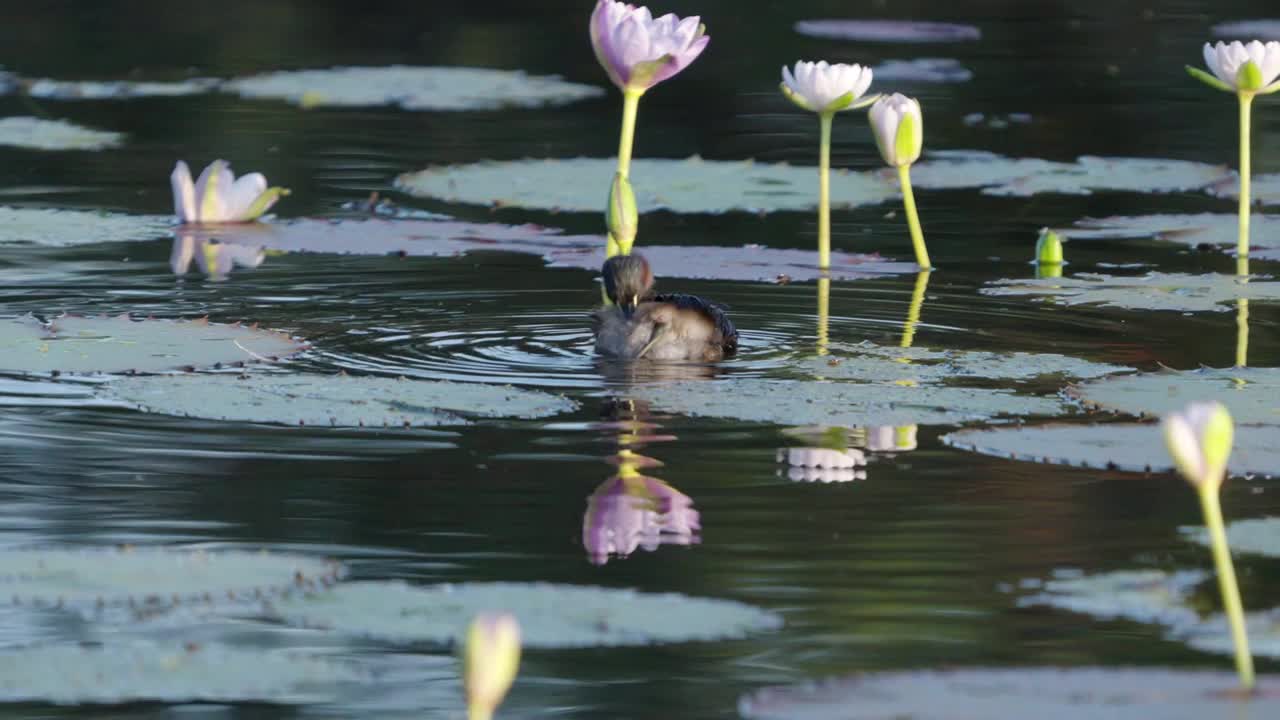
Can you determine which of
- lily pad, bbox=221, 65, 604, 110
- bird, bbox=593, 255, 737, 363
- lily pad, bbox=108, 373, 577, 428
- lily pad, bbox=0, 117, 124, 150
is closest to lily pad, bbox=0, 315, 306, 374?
lily pad, bbox=108, 373, 577, 428

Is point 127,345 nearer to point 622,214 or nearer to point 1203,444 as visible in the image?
point 622,214

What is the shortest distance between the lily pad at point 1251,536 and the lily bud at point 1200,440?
1.65 metres

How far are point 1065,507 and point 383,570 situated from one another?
155 centimetres

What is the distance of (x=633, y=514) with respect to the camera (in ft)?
15.9

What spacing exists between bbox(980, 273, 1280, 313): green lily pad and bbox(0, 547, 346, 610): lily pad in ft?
14.1

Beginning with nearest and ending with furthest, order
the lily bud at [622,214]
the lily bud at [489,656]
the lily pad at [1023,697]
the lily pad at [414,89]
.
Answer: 1. the lily bud at [489,656]
2. the lily pad at [1023,697]
3. the lily bud at [622,214]
4. the lily pad at [414,89]

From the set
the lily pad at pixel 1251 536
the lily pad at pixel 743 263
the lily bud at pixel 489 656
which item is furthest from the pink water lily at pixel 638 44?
the lily bud at pixel 489 656

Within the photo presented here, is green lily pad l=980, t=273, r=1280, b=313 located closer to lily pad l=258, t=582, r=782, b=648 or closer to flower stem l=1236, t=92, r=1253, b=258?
flower stem l=1236, t=92, r=1253, b=258

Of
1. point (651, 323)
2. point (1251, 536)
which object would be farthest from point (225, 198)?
point (1251, 536)

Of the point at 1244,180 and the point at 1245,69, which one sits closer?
the point at 1245,69

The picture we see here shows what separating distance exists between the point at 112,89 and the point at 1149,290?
8803 millimetres

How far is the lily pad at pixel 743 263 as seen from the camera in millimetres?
8336

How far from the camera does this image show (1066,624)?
3.95 metres

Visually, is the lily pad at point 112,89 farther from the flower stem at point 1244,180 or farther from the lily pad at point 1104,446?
the lily pad at point 1104,446
